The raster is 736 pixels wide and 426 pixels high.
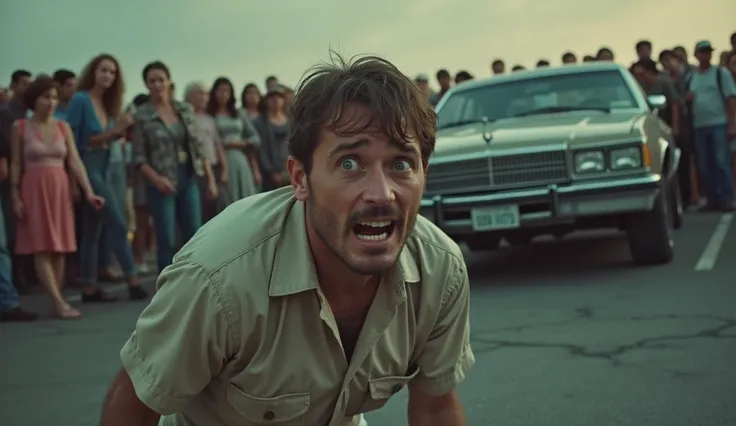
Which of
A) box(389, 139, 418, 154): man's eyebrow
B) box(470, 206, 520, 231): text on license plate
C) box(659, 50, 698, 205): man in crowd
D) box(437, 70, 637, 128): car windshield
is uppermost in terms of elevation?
box(389, 139, 418, 154): man's eyebrow

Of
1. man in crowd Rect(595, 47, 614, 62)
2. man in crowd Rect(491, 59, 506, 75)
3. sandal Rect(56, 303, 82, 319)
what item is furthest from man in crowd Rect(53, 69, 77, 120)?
man in crowd Rect(595, 47, 614, 62)

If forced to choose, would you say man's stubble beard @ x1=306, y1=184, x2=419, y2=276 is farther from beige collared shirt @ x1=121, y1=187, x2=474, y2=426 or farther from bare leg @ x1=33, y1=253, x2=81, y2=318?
bare leg @ x1=33, y1=253, x2=81, y2=318

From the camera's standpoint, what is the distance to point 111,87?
9.45m

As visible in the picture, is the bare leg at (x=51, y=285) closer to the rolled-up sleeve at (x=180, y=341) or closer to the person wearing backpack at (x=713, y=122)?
the rolled-up sleeve at (x=180, y=341)

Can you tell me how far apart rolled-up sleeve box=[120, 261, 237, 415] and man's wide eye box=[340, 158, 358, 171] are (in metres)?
0.39

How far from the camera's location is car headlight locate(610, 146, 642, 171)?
8.76 m

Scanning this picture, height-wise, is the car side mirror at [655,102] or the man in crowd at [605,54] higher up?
the car side mirror at [655,102]

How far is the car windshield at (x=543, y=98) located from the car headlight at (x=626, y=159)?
44.3 inches

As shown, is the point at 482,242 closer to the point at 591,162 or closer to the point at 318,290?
the point at 591,162

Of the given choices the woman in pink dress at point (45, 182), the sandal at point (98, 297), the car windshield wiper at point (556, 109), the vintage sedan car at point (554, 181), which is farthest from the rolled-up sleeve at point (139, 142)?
the car windshield wiper at point (556, 109)

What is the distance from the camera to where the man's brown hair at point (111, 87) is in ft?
30.6

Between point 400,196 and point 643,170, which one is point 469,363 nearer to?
point 400,196

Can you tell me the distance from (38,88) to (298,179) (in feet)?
19.9

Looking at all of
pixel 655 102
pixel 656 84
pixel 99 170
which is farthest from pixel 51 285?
pixel 656 84
